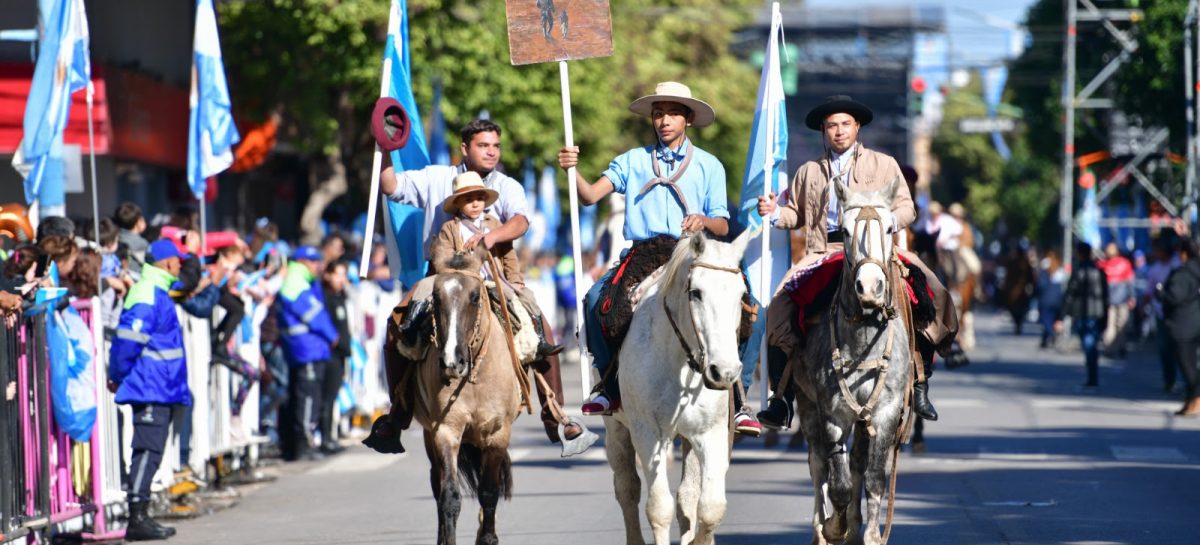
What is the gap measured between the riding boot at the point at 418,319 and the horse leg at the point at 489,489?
0.82 metres

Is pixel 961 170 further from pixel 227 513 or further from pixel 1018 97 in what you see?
pixel 227 513

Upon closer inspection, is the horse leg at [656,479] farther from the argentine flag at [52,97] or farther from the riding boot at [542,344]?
the argentine flag at [52,97]

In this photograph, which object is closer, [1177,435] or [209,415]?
[209,415]

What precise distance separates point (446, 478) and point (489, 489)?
47 centimetres

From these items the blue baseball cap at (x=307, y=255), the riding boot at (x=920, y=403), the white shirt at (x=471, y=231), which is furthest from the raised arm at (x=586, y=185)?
the blue baseball cap at (x=307, y=255)

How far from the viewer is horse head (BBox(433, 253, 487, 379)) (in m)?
9.72

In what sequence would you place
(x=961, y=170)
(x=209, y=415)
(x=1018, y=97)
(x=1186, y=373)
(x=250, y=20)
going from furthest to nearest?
(x=961, y=170), (x=1018, y=97), (x=250, y=20), (x=1186, y=373), (x=209, y=415)


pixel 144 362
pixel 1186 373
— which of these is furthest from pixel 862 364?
pixel 1186 373

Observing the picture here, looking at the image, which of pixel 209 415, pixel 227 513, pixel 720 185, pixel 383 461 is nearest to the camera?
pixel 720 185

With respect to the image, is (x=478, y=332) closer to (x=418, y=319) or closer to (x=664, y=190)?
(x=418, y=319)

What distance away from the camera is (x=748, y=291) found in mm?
9539

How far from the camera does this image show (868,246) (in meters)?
9.70

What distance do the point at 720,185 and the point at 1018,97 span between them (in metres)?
53.6

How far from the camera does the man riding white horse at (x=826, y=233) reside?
10812 mm
